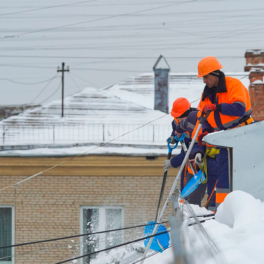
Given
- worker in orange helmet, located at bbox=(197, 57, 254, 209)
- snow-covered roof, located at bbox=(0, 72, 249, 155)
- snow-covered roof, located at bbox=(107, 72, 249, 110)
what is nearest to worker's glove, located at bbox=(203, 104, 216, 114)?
worker in orange helmet, located at bbox=(197, 57, 254, 209)

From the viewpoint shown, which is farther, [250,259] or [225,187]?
[225,187]

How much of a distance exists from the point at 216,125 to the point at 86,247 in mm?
7638

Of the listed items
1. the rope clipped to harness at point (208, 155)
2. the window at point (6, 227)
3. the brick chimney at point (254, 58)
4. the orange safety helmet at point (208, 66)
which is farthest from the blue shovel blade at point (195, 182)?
the brick chimney at point (254, 58)

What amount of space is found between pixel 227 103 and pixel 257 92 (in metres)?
9.21

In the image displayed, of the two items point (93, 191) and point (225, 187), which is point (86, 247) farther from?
point (225, 187)

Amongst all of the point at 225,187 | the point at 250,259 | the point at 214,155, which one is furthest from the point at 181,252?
the point at 214,155

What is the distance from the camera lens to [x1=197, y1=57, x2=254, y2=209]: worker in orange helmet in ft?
14.3

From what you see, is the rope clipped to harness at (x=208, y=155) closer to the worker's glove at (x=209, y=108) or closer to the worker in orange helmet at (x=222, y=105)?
the worker in orange helmet at (x=222, y=105)

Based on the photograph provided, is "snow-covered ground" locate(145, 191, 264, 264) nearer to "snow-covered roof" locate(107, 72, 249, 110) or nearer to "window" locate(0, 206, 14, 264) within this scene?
"window" locate(0, 206, 14, 264)

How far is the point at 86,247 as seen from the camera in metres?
11.4

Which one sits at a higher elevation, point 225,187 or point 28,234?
point 225,187

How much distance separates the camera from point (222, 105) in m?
4.34

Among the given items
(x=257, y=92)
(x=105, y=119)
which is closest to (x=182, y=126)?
(x=257, y=92)

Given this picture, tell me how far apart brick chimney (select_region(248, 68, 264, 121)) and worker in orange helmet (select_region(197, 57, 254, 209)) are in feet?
28.0
